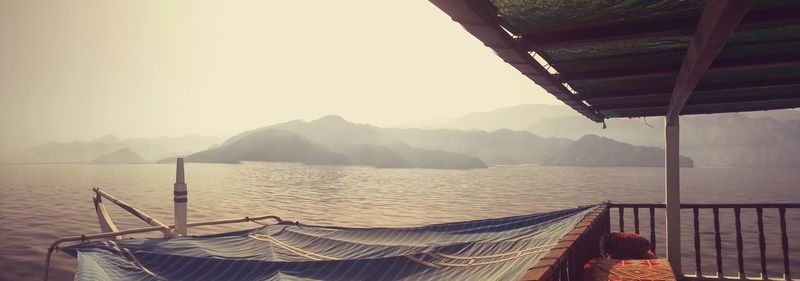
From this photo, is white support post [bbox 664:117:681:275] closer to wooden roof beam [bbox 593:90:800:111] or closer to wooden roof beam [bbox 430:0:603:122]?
wooden roof beam [bbox 593:90:800:111]

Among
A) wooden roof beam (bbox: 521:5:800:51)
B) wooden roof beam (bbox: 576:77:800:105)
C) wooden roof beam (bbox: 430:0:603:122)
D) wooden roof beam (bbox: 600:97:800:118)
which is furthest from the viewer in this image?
wooden roof beam (bbox: 600:97:800:118)

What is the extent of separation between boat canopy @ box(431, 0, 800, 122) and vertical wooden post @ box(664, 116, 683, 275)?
1.26 m

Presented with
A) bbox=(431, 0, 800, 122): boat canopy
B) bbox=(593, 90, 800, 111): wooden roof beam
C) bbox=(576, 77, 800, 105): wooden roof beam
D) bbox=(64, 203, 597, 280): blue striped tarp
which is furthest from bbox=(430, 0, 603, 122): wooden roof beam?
bbox=(593, 90, 800, 111): wooden roof beam

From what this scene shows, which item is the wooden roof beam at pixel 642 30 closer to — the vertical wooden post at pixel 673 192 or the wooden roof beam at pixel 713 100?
the wooden roof beam at pixel 713 100

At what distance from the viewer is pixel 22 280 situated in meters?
15.5

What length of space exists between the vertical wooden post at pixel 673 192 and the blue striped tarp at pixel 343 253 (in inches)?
88.4

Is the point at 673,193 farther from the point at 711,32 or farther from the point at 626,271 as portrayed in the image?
the point at 711,32

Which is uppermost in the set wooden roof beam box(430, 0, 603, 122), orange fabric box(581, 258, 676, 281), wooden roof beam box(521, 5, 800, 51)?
wooden roof beam box(521, 5, 800, 51)

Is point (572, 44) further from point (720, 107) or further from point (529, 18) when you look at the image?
point (720, 107)

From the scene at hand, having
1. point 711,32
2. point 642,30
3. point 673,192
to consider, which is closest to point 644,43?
point 642,30

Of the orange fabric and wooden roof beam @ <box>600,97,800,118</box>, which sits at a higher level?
wooden roof beam @ <box>600,97,800,118</box>

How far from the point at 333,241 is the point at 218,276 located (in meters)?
1.68

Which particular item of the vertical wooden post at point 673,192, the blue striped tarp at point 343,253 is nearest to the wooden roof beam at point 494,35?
the blue striped tarp at point 343,253

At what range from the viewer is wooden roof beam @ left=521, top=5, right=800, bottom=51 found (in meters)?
2.98
